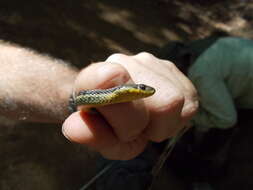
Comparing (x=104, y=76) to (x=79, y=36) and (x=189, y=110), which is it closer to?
(x=189, y=110)

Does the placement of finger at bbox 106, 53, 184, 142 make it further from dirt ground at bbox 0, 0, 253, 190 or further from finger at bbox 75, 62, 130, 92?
dirt ground at bbox 0, 0, 253, 190

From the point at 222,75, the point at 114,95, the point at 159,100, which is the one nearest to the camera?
the point at 114,95

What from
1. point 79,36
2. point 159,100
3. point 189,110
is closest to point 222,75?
point 189,110

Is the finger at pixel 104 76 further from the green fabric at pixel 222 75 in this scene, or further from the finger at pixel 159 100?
the green fabric at pixel 222 75

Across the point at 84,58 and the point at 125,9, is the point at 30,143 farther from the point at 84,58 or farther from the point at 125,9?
the point at 125,9

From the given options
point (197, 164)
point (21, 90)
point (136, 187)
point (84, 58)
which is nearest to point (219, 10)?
point (84, 58)

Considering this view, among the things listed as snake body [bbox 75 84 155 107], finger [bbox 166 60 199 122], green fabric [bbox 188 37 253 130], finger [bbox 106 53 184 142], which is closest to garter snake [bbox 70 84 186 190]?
snake body [bbox 75 84 155 107]

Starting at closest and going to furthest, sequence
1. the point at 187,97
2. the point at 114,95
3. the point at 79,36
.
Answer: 1. the point at 114,95
2. the point at 187,97
3. the point at 79,36
